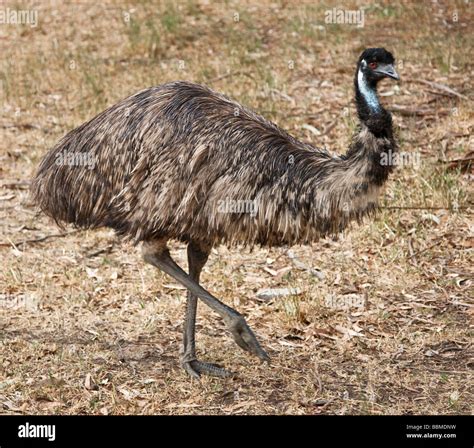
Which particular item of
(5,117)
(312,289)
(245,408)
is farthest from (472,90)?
(245,408)

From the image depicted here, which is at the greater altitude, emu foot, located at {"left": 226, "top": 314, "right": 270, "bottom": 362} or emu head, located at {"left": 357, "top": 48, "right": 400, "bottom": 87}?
emu head, located at {"left": 357, "top": 48, "right": 400, "bottom": 87}

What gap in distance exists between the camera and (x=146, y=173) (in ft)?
18.4

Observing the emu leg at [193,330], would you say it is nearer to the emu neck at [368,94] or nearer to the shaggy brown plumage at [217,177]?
the shaggy brown plumage at [217,177]

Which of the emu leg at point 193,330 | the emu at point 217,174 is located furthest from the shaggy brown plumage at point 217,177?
the emu leg at point 193,330

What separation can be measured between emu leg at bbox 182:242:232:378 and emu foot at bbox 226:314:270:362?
0.79 feet

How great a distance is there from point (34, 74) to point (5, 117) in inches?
40.0

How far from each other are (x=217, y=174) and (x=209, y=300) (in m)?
0.70

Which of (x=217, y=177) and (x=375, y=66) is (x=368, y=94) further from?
(x=217, y=177)

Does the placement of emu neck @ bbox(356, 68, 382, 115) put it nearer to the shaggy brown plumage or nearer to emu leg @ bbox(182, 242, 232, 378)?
the shaggy brown plumage

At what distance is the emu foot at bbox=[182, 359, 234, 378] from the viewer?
5.89 meters

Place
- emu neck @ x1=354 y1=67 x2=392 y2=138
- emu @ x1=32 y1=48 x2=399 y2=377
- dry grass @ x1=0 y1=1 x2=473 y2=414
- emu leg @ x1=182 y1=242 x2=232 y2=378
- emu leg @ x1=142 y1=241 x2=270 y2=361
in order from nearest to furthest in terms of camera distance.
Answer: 1. emu neck @ x1=354 y1=67 x2=392 y2=138
2. emu @ x1=32 y1=48 x2=399 y2=377
3. emu leg @ x1=142 y1=241 x2=270 y2=361
4. dry grass @ x1=0 y1=1 x2=473 y2=414
5. emu leg @ x1=182 y1=242 x2=232 y2=378

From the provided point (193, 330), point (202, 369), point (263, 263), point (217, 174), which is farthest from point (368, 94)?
point (263, 263)

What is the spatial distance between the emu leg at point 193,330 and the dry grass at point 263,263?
79 mm

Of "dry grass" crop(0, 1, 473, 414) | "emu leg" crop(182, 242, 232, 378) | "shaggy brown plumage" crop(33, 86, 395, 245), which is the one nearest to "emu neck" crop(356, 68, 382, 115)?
"shaggy brown plumage" crop(33, 86, 395, 245)
